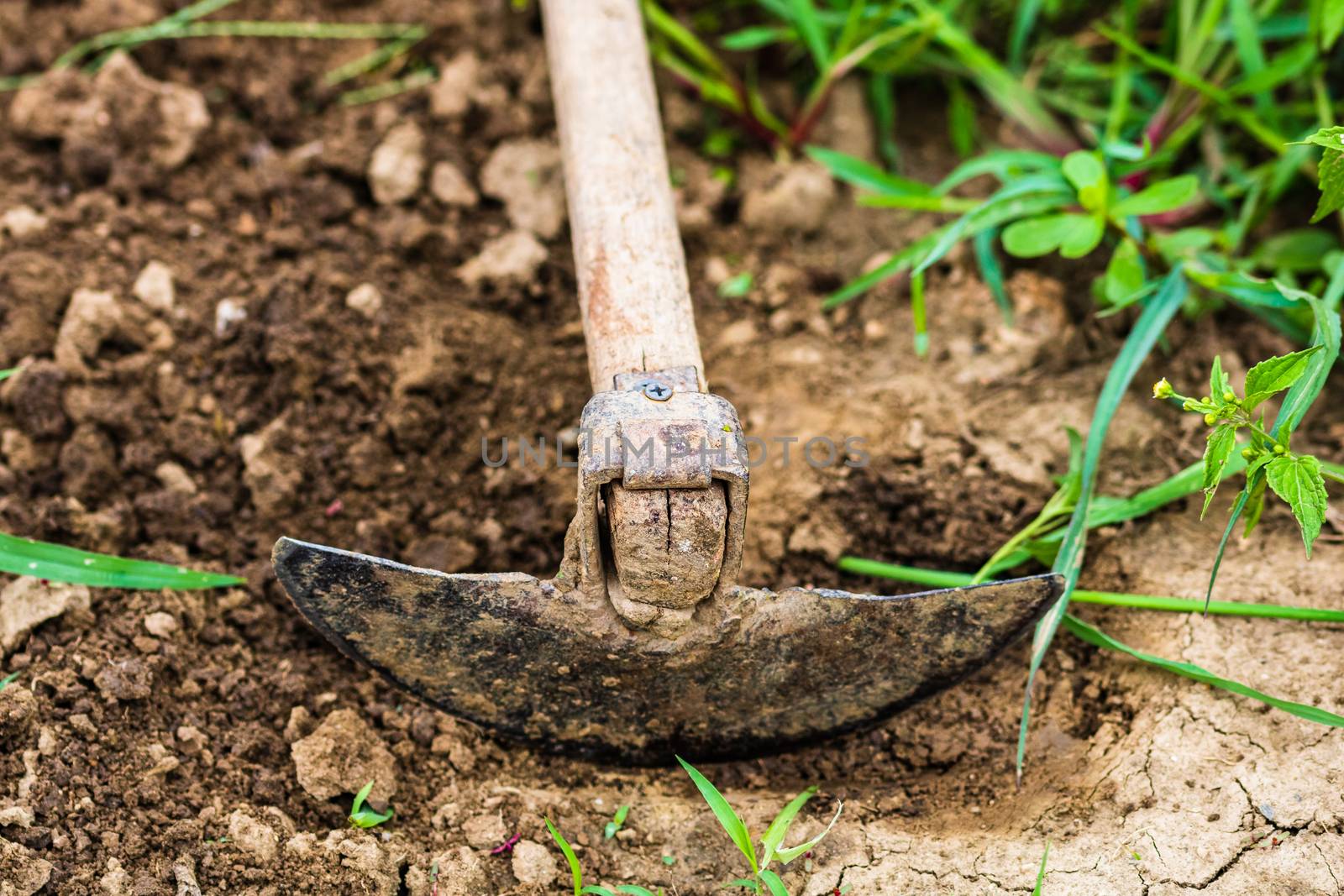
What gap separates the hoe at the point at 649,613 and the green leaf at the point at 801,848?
0.52 ft

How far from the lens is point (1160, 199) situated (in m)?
2.12

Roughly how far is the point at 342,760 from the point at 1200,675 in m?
1.36

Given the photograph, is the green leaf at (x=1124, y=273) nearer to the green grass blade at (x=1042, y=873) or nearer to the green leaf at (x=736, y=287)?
the green leaf at (x=736, y=287)

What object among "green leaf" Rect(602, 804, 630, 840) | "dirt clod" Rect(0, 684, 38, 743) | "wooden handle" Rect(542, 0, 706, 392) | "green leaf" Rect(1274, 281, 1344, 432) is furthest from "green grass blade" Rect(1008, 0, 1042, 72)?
"dirt clod" Rect(0, 684, 38, 743)

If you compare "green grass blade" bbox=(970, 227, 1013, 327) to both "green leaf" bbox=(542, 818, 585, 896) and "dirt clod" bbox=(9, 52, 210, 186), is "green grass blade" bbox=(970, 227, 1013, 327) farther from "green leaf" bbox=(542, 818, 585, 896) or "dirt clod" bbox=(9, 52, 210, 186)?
"dirt clod" bbox=(9, 52, 210, 186)

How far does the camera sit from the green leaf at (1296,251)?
2328 millimetres

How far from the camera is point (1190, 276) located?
2.16 metres

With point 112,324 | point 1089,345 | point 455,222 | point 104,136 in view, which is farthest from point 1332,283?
point 104,136

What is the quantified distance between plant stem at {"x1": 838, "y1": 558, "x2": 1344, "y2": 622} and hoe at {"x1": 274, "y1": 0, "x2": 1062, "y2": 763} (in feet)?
0.55

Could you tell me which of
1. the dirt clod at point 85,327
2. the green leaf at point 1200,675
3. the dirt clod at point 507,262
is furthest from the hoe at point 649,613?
the dirt clod at point 85,327

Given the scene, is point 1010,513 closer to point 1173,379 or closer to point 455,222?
point 1173,379

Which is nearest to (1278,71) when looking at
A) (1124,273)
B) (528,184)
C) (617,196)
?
(1124,273)

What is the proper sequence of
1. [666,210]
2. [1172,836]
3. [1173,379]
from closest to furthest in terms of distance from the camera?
[1172,836] → [666,210] → [1173,379]

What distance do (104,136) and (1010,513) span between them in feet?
6.83
